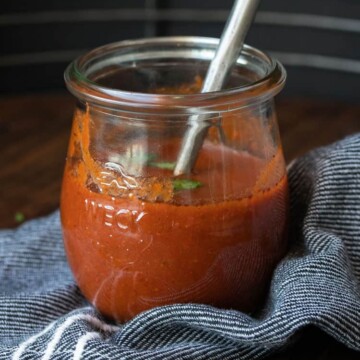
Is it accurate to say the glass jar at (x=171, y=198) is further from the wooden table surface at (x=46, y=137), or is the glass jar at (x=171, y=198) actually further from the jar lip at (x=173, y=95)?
the wooden table surface at (x=46, y=137)

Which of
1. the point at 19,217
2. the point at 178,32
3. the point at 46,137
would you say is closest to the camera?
the point at 19,217

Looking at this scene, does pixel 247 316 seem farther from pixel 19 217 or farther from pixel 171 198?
pixel 19 217

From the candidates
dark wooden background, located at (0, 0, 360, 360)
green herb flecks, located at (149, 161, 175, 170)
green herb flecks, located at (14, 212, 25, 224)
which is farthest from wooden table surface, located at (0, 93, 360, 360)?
dark wooden background, located at (0, 0, 360, 360)

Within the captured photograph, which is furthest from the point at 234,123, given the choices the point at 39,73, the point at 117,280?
the point at 39,73

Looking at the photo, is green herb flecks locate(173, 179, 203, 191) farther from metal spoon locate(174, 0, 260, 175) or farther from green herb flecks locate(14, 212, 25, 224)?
green herb flecks locate(14, 212, 25, 224)

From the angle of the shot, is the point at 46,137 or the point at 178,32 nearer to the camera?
the point at 46,137

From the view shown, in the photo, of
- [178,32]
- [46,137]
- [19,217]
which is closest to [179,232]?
[19,217]

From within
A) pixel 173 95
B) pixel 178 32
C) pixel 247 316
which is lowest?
pixel 178 32
